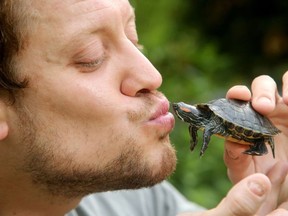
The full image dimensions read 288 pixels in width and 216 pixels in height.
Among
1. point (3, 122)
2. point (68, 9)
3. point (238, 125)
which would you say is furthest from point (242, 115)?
point (3, 122)

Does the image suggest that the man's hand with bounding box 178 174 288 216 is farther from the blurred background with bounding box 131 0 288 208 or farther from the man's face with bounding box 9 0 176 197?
the blurred background with bounding box 131 0 288 208

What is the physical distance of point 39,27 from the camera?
224cm

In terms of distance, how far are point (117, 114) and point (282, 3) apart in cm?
635

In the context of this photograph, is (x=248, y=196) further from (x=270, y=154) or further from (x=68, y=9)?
(x=68, y=9)

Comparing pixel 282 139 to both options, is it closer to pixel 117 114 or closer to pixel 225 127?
pixel 225 127

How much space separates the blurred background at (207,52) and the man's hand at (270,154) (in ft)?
6.31

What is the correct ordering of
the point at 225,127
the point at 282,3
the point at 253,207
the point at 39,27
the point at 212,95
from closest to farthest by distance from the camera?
the point at 253,207 → the point at 39,27 → the point at 225,127 → the point at 212,95 → the point at 282,3

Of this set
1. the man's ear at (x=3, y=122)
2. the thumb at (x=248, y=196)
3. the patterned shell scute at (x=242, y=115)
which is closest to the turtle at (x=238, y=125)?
the patterned shell scute at (x=242, y=115)

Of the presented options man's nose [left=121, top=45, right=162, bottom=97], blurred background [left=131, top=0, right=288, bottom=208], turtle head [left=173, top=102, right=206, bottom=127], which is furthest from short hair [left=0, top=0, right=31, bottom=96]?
blurred background [left=131, top=0, right=288, bottom=208]

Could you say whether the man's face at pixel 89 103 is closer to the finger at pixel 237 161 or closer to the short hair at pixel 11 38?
the short hair at pixel 11 38

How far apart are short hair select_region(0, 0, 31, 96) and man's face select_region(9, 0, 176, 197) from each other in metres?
0.03

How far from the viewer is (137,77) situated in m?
2.26

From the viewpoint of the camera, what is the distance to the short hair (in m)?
2.22

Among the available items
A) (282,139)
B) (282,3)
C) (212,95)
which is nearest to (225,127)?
(282,139)
